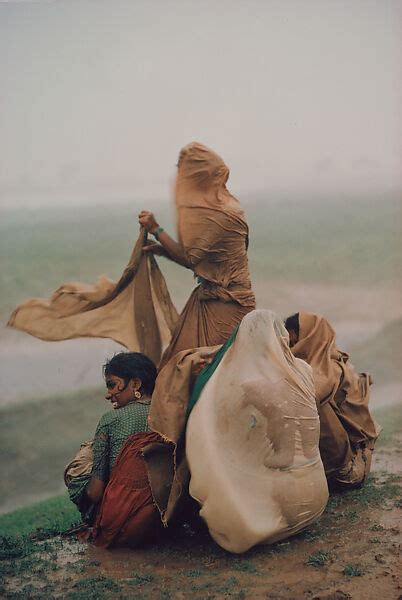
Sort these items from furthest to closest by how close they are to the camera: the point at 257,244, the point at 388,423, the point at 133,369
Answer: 1. the point at 257,244
2. the point at 388,423
3. the point at 133,369

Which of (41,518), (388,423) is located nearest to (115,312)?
(41,518)

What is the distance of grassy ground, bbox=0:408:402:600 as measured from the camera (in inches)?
156

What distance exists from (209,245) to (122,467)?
57.8 inches

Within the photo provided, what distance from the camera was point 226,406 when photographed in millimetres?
4117

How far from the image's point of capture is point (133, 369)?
464 cm

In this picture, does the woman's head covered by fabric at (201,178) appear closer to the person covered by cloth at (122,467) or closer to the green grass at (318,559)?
the person covered by cloth at (122,467)

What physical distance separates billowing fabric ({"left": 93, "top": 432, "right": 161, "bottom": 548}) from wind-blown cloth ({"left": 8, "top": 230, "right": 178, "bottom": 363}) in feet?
4.86

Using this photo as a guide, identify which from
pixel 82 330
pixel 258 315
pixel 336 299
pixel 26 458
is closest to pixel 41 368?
pixel 26 458

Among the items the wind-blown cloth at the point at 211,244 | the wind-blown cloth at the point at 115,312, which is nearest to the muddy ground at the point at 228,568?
the wind-blown cloth at the point at 211,244

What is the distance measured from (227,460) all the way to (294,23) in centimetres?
418

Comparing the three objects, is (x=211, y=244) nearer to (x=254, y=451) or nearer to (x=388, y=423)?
(x=254, y=451)

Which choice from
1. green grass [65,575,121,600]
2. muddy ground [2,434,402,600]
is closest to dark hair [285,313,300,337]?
muddy ground [2,434,402,600]

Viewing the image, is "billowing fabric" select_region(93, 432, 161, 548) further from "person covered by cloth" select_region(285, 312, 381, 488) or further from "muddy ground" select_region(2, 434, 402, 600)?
"person covered by cloth" select_region(285, 312, 381, 488)

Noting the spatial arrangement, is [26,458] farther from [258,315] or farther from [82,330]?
[258,315]
